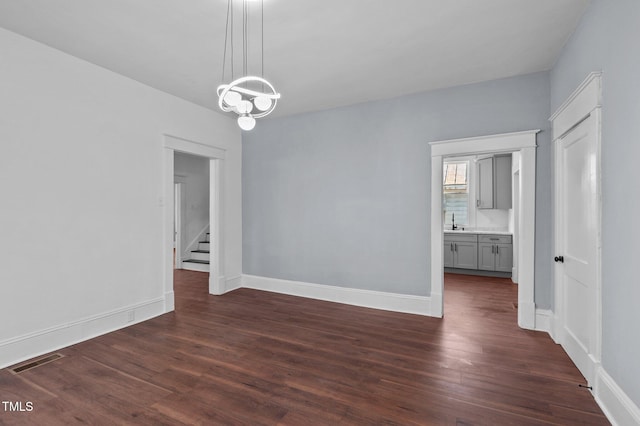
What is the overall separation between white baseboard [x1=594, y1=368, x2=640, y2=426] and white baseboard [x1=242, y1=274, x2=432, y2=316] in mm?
1971

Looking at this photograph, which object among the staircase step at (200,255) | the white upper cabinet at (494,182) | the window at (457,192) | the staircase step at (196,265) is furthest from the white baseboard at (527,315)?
the staircase step at (200,255)

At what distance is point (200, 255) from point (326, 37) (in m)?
6.11

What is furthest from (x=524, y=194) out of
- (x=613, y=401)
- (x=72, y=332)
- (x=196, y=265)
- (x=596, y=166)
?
(x=196, y=265)

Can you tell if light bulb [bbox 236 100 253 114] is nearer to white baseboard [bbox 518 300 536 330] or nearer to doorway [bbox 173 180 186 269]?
white baseboard [bbox 518 300 536 330]

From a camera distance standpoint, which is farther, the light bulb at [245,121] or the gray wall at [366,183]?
the gray wall at [366,183]

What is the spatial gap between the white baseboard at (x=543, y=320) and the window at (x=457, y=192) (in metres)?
3.96

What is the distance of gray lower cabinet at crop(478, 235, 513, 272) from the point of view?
6.24m

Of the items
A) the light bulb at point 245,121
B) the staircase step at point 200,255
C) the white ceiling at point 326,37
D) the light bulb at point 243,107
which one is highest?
the white ceiling at point 326,37

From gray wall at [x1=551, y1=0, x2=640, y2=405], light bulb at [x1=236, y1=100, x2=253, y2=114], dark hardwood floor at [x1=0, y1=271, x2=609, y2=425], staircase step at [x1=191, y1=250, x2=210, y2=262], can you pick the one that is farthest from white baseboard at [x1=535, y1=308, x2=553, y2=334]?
staircase step at [x1=191, y1=250, x2=210, y2=262]

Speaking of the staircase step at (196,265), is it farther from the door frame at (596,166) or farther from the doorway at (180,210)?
the door frame at (596,166)

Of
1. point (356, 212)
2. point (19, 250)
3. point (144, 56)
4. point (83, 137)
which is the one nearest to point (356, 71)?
point (356, 212)

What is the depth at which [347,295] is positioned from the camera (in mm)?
4668

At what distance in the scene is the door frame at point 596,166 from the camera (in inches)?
88.5

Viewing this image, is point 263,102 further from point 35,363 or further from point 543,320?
point 543,320
